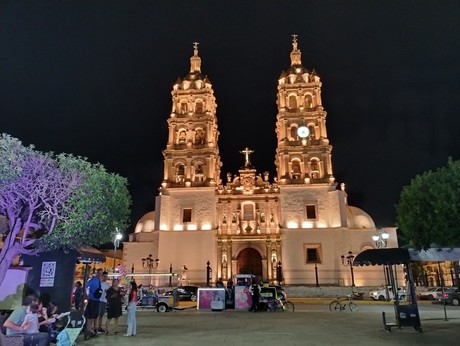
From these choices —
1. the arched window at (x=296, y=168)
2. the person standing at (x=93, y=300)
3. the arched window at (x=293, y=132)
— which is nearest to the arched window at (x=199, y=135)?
the arched window at (x=293, y=132)

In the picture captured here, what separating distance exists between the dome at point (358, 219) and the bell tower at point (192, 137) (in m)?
14.4

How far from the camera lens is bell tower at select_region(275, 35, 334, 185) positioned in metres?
38.4

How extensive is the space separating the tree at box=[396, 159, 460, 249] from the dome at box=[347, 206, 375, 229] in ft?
86.5

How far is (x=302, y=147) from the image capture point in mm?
38781

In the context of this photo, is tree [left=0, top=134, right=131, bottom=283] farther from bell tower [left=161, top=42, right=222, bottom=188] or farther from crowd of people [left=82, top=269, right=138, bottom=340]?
bell tower [left=161, top=42, right=222, bottom=188]

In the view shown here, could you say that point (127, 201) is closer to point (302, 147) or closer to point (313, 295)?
point (313, 295)

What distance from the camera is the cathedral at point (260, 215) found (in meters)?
35.8

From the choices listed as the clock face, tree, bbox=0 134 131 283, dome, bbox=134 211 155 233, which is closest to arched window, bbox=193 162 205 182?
dome, bbox=134 211 155 233

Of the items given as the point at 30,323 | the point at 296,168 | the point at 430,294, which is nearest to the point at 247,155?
the point at 296,168

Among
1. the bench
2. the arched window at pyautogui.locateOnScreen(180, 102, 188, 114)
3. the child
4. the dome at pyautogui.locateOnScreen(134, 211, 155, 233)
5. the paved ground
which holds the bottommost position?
the paved ground

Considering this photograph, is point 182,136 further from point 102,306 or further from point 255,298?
point 102,306

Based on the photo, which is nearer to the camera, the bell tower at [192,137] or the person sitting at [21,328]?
the person sitting at [21,328]

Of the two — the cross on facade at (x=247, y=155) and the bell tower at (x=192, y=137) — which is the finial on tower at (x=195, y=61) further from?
the cross on facade at (x=247, y=155)

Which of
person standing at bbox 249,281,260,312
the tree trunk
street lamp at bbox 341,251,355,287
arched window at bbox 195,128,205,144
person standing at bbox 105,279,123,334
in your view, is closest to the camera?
person standing at bbox 105,279,123,334
